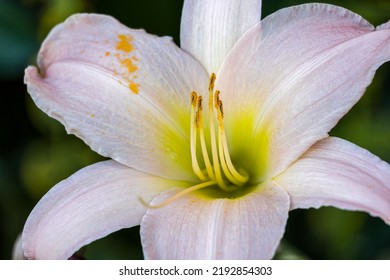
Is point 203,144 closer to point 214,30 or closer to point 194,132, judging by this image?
point 194,132

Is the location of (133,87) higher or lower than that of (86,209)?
higher

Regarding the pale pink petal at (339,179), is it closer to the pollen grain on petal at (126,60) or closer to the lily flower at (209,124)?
the lily flower at (209,124)

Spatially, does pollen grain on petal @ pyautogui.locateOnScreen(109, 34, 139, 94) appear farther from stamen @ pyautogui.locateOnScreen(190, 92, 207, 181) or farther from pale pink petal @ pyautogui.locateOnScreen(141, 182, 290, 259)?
pale pink petal @ pyautogui.locateOnScreen(141, 182, 290, 259)

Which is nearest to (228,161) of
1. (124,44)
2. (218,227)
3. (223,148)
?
(223,148)

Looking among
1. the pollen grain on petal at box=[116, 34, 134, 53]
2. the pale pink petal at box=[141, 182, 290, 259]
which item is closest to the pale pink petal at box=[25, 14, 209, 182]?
the pollen grain on petal at box=[116, 34, 134, 53]

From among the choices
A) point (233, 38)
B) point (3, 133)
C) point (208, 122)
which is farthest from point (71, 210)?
point (3, 133)

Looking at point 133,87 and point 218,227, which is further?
point 133,87
